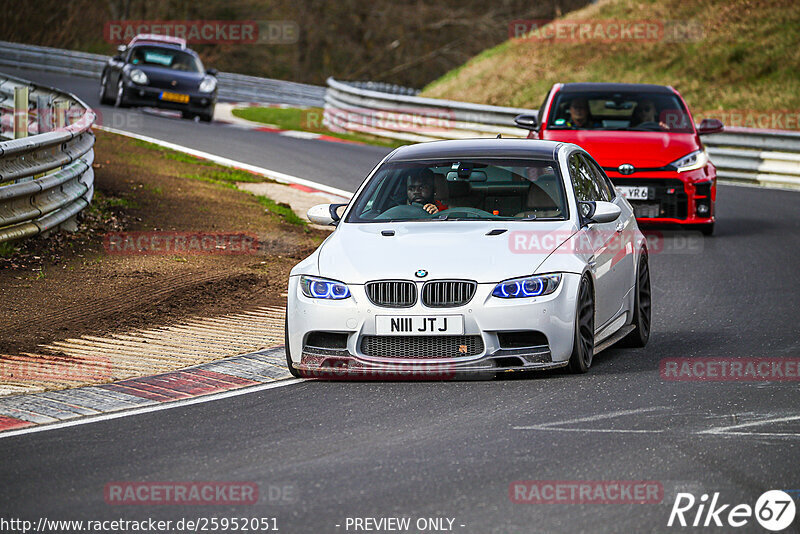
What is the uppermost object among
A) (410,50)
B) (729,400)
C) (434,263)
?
(434,263)

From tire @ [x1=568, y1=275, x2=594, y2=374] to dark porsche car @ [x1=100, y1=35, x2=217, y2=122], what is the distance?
21018mm

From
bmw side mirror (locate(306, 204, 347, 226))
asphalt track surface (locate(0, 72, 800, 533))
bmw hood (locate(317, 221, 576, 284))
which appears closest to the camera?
asphalt track surface (locate(0, 72, 800, 533))

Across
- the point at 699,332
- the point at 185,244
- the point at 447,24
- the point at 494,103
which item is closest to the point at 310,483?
the point at 699,332

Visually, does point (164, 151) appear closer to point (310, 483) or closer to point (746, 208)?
point (746, 208)

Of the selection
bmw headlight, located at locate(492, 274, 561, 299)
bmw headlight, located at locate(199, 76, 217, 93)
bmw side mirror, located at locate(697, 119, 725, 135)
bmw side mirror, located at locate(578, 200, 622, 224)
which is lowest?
bmw headlight, located at locate(199, 76, 217, 93)

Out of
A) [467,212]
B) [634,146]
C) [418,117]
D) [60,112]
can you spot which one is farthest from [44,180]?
[418,117]

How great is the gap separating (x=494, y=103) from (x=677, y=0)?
7.17m

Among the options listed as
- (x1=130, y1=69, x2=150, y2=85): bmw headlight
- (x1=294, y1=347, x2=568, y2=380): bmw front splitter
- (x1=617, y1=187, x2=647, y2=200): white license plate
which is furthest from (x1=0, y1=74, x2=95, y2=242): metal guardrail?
(x1=130, y1=69, x2=150, y2=85): bmw headlight

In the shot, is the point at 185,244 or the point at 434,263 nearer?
the point at 434,263

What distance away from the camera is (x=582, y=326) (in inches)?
332

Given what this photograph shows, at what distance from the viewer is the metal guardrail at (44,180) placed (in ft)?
39.1

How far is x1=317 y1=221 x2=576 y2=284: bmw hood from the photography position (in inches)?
319

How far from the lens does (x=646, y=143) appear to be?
1573 centimetres

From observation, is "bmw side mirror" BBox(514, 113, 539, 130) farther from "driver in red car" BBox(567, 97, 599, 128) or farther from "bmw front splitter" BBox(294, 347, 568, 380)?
"bmw front splitter" BBox(294, 347, 568, 380)
